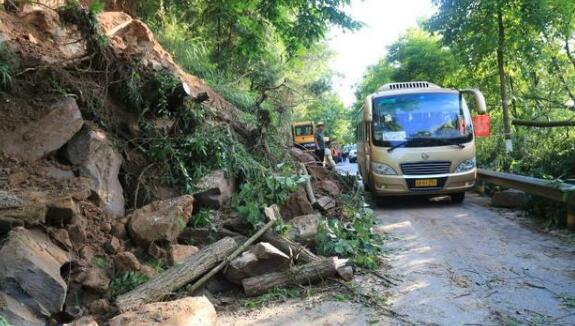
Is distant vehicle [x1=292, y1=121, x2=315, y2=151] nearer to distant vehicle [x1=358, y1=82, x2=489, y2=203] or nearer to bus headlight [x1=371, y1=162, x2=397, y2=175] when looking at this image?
distant vehicle [x1=358, y1=82, x2=489, y2=203]

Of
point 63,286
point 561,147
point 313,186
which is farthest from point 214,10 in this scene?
point 63,286

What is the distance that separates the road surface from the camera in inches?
178

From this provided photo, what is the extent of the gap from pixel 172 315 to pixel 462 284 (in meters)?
3.07

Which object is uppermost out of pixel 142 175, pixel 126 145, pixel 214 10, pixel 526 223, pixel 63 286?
pixel 214 10

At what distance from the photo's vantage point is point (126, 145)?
705 centimetres

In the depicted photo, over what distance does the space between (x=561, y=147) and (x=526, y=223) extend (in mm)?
2921

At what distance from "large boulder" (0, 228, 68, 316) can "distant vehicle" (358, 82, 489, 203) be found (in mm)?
7088

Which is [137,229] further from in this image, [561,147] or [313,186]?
[561,147]

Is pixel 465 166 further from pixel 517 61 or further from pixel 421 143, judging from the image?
pixel 517 61

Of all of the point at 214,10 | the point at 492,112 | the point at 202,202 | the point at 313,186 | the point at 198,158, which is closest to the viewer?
the point at 202,202

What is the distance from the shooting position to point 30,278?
409 centimetres

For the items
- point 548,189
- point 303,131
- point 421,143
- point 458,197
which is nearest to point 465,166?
point 458,197

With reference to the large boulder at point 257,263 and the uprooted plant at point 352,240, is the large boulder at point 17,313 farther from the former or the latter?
the uprooted plant at point 352,240

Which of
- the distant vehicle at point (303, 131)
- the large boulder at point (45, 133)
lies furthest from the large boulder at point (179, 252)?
the distant vehicle at point (303, 131)
